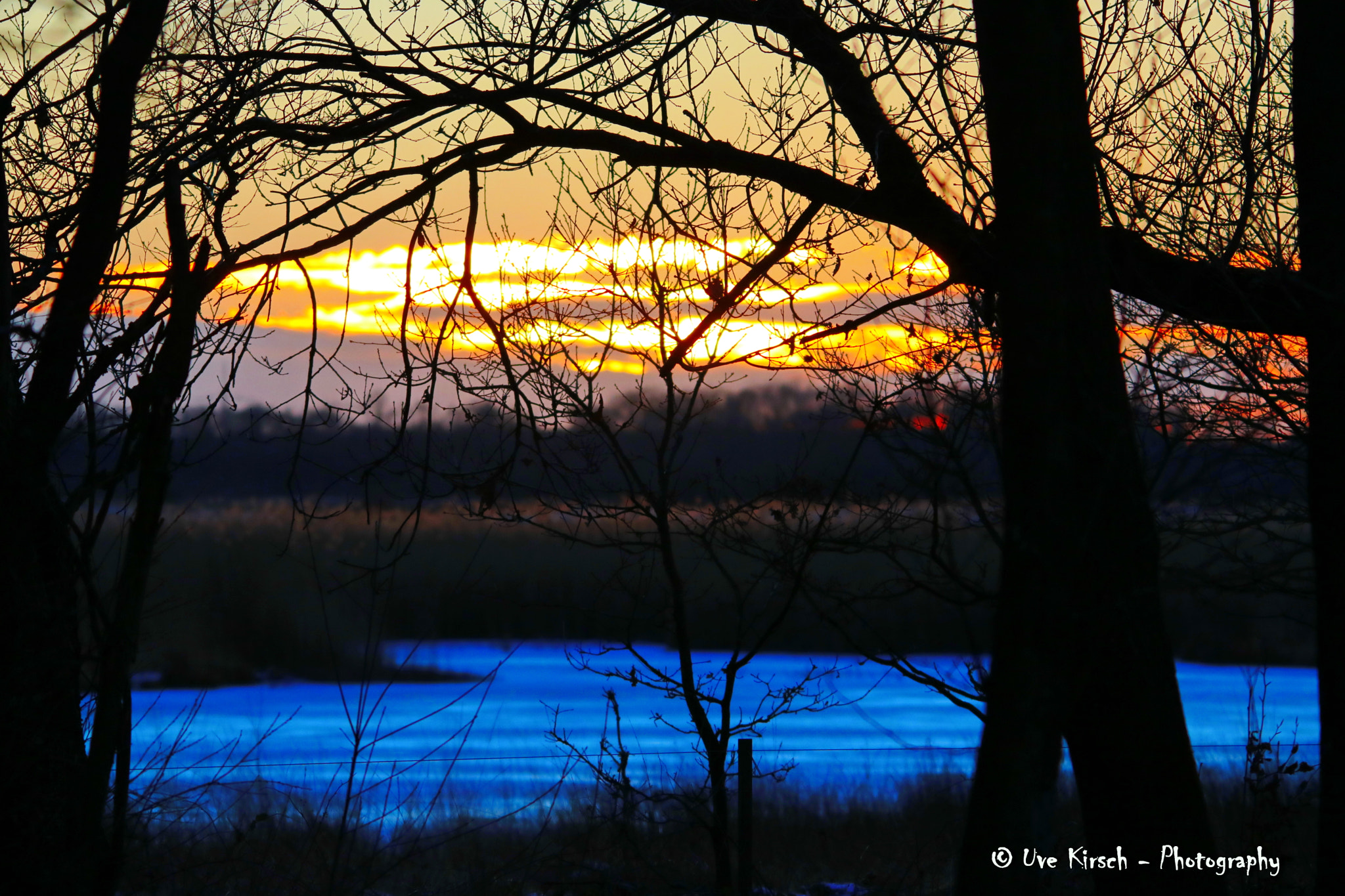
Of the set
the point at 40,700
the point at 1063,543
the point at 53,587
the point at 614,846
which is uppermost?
the point at 1063,543

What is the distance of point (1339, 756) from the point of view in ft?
13.3

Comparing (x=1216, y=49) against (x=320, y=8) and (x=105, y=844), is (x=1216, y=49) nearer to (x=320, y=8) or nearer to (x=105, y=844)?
(x=320, y=8)

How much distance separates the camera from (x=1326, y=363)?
433cm

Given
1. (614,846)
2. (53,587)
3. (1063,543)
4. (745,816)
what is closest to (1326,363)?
(1063,543)

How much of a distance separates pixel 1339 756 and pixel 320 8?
18.7 ft

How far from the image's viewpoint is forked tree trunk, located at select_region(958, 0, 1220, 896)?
8.87 feet

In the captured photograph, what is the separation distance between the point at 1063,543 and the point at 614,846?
16.2ft

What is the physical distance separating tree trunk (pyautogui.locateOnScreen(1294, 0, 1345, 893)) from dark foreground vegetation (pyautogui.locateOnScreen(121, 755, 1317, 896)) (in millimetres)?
639

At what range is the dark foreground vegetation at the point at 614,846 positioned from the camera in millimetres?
4930

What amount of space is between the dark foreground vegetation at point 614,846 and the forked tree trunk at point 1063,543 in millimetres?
184

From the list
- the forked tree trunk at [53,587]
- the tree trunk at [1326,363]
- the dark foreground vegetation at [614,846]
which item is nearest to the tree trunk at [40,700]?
the forked tree trunk at [53,587]

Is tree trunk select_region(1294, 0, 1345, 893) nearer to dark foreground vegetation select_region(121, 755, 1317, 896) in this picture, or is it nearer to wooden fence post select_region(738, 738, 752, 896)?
dark foreground vegetation select_region(121, 755, 1317, 896)

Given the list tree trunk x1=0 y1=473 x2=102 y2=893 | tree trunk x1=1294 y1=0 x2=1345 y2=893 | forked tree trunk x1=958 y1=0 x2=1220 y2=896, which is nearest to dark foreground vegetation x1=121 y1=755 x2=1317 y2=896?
forked tree trunk x1=958 y1=0 x2=1220 y2=896

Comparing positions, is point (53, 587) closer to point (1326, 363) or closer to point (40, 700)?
point (40, 700)
